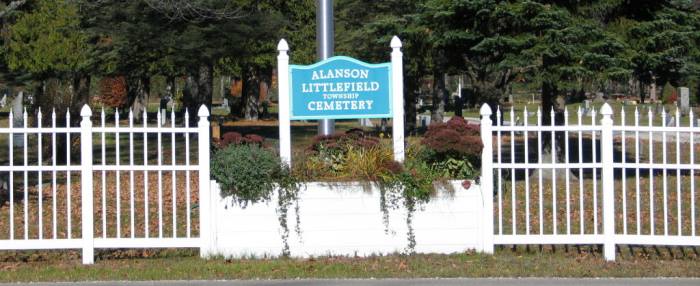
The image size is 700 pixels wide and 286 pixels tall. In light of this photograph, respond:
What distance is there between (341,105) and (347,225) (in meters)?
1.46

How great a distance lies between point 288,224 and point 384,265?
1.22 m

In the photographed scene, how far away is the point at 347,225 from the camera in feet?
34.0

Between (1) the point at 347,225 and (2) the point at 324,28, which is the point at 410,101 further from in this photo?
(1) the point at 347,225

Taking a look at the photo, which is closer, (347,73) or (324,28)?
(347,73)

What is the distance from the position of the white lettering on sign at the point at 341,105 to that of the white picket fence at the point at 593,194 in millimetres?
1432

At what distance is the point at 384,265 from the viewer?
9.88 metres

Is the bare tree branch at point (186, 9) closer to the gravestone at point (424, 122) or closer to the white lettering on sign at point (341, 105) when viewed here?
the white lettering on sign at point (341, 105)

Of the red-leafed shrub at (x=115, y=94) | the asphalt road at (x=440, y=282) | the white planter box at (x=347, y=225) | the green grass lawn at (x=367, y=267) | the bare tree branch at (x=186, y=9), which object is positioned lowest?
the asphalt road at (x=440, y=282)

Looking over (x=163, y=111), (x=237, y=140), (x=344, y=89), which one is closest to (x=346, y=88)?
(x=344, y=89)

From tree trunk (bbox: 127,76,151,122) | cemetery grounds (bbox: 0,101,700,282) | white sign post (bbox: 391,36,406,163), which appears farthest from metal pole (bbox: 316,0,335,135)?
tree trunk (bbox: 127,76,151,122)

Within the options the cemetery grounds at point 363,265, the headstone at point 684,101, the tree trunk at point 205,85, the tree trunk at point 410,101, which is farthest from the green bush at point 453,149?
the headstone at point 684,101

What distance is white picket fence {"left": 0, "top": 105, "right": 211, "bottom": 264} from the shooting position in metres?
10.1

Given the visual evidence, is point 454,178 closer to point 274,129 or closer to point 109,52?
point 109,52

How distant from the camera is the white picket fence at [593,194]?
33.1 feet
